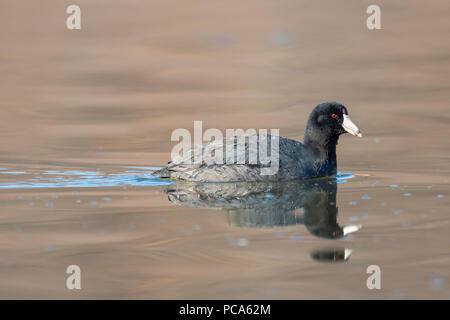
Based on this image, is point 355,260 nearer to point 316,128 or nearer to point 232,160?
point 232,160

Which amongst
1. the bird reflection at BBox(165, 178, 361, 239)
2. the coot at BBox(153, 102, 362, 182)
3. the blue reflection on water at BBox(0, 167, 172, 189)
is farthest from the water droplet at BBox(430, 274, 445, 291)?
the blue reflection on water at BBox(0, 167, 172, 189)

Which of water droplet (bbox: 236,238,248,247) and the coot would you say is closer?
water droplet (bbox: 236,238,248,247)


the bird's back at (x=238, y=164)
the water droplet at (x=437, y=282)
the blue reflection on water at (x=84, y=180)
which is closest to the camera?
the water droplet at (x=437, y=282)

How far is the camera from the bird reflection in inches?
294

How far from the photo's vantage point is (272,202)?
8.51m

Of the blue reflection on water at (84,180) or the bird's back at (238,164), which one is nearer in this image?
the blue reflection on water at (84,180)

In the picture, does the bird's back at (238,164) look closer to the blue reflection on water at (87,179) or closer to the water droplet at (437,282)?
the blue reflection on water at (87,179)

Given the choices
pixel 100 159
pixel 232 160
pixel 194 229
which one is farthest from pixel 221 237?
pixel 100 159

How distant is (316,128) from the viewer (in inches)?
413

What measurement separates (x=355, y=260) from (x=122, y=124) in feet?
31.0

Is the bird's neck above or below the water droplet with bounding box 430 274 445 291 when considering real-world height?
above

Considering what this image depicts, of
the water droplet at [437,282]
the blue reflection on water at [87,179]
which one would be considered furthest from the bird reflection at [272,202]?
the water droplet at [437,282]

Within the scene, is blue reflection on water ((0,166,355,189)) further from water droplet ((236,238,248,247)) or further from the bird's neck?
water droplet ((236,238,248,247))

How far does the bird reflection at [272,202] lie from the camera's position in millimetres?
7457
